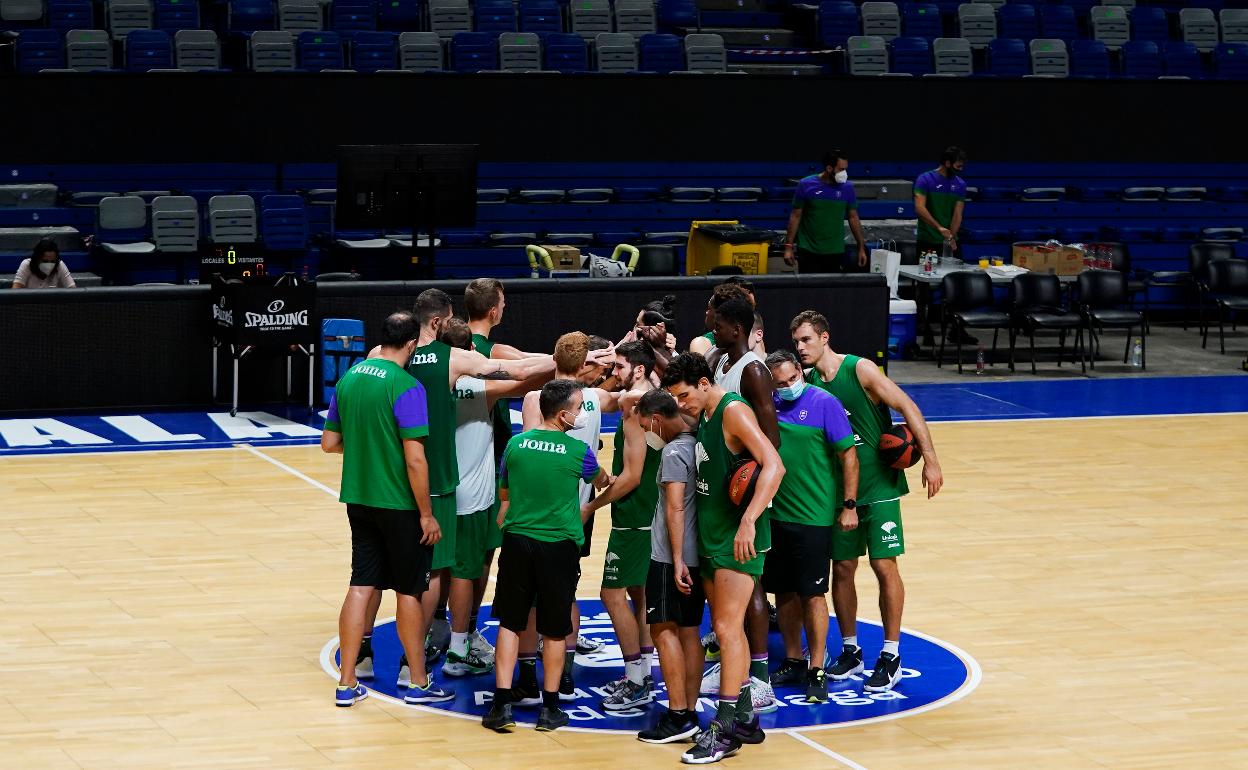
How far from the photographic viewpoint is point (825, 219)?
64.7ft

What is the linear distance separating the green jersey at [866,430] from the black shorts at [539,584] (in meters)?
1.65

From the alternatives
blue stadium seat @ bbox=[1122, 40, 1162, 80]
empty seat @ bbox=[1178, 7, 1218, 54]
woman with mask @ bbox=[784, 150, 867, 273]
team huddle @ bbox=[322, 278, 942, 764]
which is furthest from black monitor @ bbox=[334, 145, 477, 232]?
empty seat @ bbox=[1178, 7, 1218, 54]

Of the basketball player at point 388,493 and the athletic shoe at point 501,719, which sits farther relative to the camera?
the basketball player at point 388,493

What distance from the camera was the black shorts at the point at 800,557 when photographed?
8.51 metres

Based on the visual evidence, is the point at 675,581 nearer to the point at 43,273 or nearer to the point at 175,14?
the point at 43,273

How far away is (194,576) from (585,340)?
12.4 feet

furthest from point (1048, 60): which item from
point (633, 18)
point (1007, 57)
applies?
point (633, 18)

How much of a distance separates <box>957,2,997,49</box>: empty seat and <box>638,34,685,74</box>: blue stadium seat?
4.41 meters

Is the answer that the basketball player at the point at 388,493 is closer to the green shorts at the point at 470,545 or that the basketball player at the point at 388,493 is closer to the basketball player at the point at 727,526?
the green shorts at the point at 470,545

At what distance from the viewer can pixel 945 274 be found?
19.8m

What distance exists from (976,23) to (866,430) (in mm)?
16902

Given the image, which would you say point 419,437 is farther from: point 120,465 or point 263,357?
point 263,357

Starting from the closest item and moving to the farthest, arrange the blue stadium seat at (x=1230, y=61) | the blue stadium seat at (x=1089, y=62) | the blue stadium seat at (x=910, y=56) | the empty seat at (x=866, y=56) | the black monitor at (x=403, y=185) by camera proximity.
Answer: the black monitor at (x=403, y=185), the empty seat at (x=866, y=56), the blue stadium seat at (x=910, y=56), the blue stadium seat at (x=1089, y=62), the blue stadium seat at (x=1230, y=61)

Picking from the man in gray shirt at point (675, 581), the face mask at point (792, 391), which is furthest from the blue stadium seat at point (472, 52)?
the man in gray shirt at point (675, 581)
